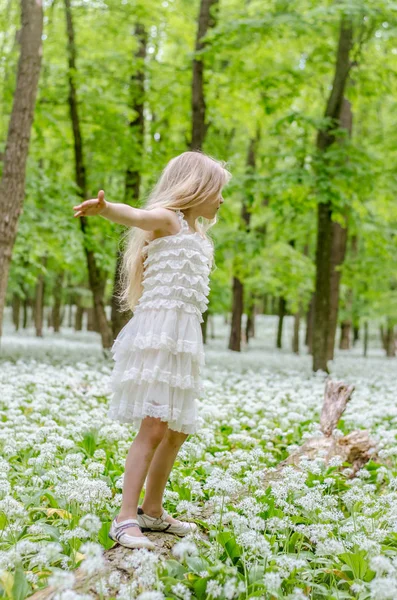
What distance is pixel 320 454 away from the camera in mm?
5344

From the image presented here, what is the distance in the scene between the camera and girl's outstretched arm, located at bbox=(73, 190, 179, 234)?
3020 millimetres

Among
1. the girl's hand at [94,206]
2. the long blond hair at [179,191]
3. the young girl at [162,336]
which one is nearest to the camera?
the girl's hand at [94,206]

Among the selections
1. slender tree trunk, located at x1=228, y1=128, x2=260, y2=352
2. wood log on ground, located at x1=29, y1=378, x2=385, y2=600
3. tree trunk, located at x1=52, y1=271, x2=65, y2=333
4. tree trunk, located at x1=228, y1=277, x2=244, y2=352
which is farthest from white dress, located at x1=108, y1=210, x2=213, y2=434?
tree trunk, located at x1=52, y1=271, x2=65, y2=333

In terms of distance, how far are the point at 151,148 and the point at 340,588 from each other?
1331 centimetres

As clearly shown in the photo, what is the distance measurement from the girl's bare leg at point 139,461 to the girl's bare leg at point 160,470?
0.17m

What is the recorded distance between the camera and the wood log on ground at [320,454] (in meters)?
2.84

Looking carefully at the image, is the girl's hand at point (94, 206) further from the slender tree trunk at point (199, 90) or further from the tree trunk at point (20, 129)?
the slender tree trunk at point (199, 90)

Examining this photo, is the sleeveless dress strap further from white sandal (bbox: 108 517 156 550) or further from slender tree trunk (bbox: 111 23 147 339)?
slender tree trunk (bbox: 111 23 147 339)

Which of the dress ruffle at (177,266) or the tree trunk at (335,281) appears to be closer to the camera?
the dress ruffle at (177,266)

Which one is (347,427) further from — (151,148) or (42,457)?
(151,148)

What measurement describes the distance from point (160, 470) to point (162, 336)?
86 cm

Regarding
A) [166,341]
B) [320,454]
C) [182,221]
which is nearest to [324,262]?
[320,454]

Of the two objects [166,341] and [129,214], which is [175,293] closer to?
[166,341]

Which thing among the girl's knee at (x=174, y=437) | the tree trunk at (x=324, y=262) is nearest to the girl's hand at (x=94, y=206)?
the girl's knee at (x=174, y=437)
